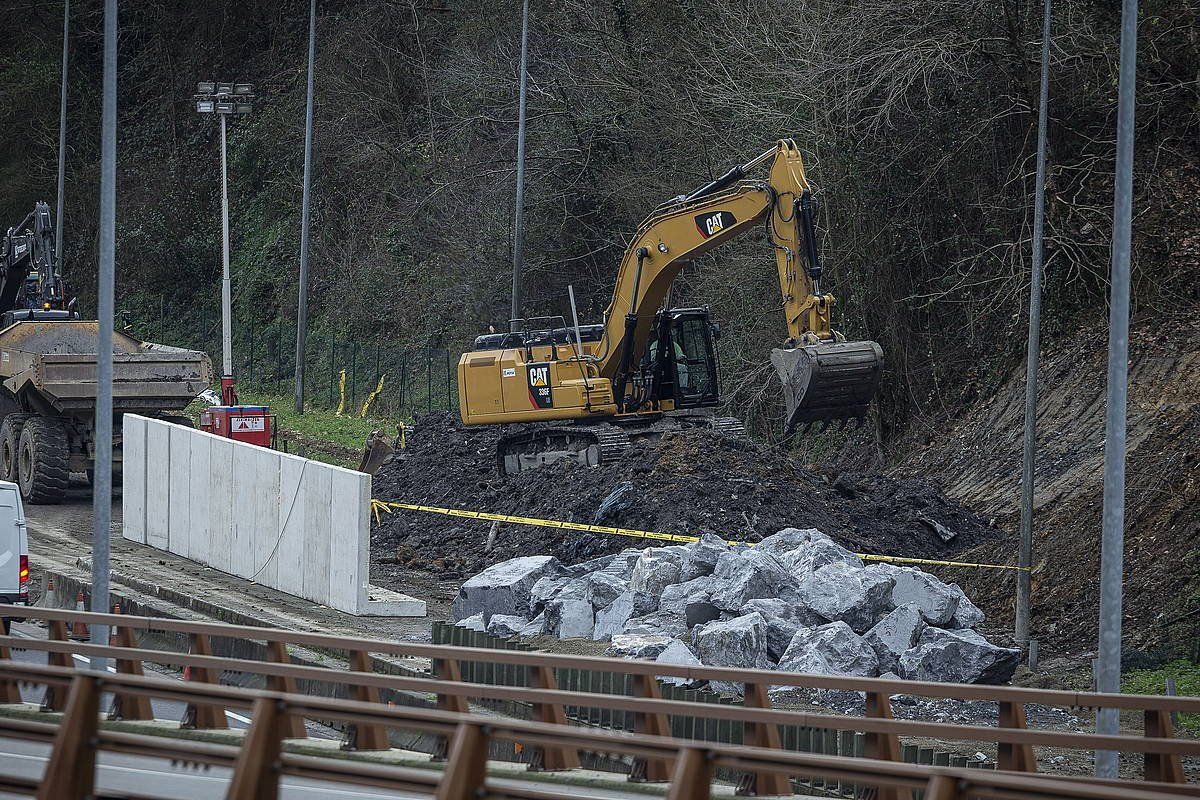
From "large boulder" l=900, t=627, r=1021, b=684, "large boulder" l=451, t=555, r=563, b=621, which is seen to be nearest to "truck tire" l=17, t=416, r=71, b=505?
"large boulder" l=451, t=555, r=563, b=621

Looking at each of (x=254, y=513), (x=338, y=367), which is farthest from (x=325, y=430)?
(x=254, y=513)

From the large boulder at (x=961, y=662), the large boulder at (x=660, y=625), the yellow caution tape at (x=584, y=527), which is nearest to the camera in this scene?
the large boulder at (x=961, y=662)

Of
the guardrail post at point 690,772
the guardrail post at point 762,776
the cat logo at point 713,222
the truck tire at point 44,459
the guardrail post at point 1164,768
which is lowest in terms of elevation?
the guardrail post at point 762,776

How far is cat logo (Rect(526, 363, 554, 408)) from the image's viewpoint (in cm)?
2717

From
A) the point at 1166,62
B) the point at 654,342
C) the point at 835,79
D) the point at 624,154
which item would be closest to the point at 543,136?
the point at 624,154

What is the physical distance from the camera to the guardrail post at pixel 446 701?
9.65 m

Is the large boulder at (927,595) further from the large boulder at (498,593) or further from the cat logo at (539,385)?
the cat logo at (539,385)

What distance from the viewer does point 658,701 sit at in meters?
8.30

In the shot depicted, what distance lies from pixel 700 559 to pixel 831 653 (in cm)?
320

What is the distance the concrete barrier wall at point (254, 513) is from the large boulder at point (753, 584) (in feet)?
14.7

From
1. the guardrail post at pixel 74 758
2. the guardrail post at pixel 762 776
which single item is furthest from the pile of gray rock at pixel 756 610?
the guardrail post at pixel 74 758

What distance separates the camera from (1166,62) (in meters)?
26.4

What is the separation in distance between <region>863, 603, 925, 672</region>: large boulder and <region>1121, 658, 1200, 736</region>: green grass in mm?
2289

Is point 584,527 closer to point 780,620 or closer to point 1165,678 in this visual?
point 780,620
